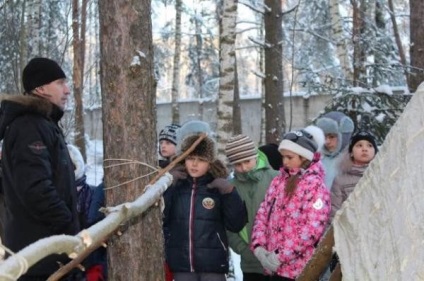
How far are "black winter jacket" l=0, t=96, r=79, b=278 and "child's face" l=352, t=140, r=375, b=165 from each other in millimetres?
2430

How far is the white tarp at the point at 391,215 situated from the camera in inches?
81.5

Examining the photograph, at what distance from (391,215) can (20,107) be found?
6.77 ft

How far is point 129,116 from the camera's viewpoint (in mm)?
3328

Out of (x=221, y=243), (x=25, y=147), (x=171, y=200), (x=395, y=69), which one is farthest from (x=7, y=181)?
(x=395, y=69)

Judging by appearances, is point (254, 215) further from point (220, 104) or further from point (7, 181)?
point (220, 104)

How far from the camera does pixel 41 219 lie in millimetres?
3324

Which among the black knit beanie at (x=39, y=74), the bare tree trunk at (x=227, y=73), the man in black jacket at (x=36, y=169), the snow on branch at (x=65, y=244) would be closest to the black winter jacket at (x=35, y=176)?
the man in black jacket at (x=36, y=169)

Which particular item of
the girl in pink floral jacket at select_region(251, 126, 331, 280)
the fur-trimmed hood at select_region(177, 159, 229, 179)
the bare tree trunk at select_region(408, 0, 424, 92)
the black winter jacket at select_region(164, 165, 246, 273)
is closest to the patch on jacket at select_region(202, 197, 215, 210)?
the black winter jacket at select_region(164, 165, 246, 273)

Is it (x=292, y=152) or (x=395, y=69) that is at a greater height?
(x=395, y=69)

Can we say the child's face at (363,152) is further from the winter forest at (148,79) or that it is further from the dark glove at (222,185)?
the winter forest at (148,79)

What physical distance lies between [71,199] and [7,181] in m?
0.36

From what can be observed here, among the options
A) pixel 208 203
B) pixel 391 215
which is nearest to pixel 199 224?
pixel 208 203

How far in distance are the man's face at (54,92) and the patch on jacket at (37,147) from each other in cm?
37

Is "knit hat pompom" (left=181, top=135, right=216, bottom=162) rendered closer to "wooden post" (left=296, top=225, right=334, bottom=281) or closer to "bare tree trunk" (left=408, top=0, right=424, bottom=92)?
"wooden post" (left=296, top=225, right=334, bottom=281)
